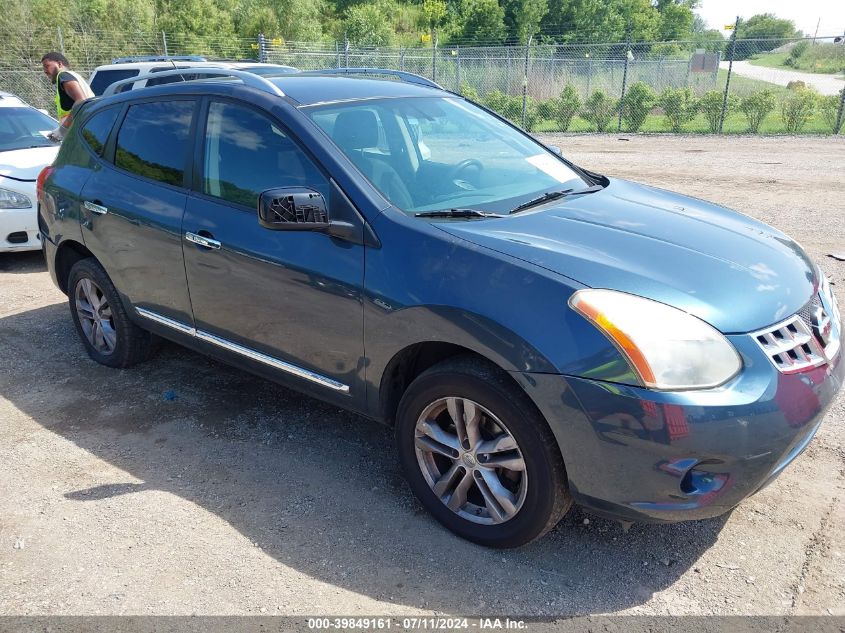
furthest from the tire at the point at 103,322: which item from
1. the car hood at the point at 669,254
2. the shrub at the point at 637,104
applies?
the shrub at the point at 637,104

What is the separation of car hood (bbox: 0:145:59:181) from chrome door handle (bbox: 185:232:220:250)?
4.58 m

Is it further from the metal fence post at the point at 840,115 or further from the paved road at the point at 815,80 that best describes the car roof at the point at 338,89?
the paved road at the point at 815,80

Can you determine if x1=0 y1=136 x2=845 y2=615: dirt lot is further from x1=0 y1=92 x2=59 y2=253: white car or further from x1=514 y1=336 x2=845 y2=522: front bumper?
x1=0 y1=92 x2=59 y2=253: white car

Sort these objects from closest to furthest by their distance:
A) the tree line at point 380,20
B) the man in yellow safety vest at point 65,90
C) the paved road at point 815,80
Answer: the man in yellow safety vest at point 65,90 < the tree line at point 380,20 < the paved road at point 815,80

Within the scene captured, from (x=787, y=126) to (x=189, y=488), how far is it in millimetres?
19246

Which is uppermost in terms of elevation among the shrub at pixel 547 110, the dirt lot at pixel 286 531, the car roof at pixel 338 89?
the car roof at pixel 338 89

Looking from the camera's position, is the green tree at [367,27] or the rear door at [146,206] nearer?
the rear door at [146,206]

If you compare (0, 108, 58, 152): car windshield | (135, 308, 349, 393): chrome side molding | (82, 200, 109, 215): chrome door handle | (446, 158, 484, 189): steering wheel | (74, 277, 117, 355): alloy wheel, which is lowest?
(74, 277, 117, 355): alloy wheel

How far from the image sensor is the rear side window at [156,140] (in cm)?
392

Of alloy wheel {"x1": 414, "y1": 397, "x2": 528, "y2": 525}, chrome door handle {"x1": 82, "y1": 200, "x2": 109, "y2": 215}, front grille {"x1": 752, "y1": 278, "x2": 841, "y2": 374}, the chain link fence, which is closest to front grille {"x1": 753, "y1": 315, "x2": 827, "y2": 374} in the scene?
front grille {"x1": 752, "y1": 278, "x2": 841, "y2": 374}

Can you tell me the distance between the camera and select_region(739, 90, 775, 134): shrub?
18.2 m

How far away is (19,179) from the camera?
7184mm

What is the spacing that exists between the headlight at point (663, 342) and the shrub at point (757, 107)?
1830 centimetres

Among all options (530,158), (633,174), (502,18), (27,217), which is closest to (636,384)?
(530,158)
